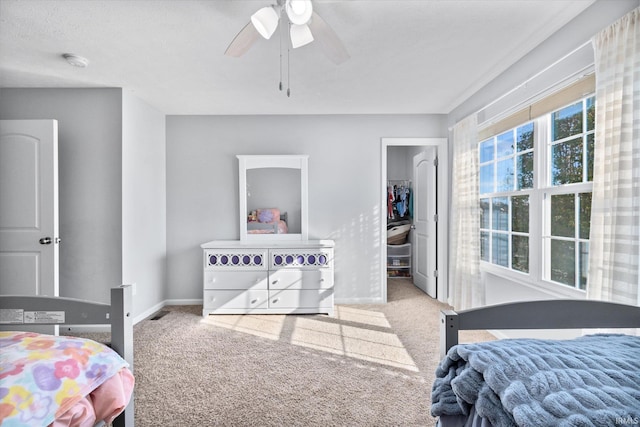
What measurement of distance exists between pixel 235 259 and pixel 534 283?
2810 mm

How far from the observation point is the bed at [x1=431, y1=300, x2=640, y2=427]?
0.66 metres

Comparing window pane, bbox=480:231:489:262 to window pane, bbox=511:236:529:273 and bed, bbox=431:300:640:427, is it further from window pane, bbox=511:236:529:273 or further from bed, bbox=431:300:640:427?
bed, bbox=431:300:640:427

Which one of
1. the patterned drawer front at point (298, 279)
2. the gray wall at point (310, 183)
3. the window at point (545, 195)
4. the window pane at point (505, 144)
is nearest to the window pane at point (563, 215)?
the window at point (545, 195)

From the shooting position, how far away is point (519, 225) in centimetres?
267

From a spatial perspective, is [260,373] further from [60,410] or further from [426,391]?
[60,410]

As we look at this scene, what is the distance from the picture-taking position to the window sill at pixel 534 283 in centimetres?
206

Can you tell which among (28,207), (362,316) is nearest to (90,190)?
(28,207)

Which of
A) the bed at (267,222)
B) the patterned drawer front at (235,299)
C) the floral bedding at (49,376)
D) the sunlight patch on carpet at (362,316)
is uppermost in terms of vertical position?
the bed at (267,222)

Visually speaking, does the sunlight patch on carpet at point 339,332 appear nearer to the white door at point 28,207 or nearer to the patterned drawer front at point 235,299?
the patterned drawer front at point 235,299

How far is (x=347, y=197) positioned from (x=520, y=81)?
210 cm

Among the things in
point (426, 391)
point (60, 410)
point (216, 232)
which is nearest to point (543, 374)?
point (60, 410)

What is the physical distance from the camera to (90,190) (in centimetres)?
309

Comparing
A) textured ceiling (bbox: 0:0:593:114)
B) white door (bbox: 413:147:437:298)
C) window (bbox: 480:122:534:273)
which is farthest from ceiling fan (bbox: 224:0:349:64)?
white door (bbox: 413:147:437:298)

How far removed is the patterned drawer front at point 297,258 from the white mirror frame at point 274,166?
385mm
